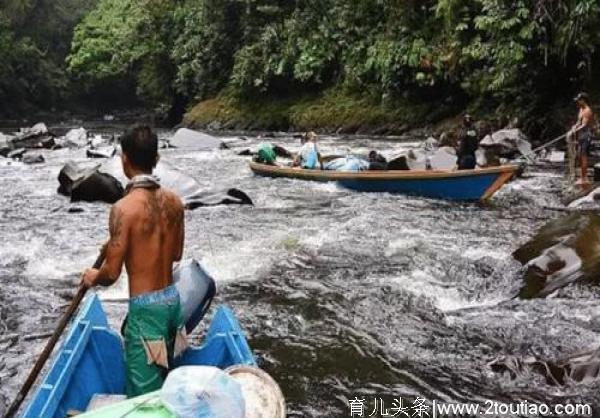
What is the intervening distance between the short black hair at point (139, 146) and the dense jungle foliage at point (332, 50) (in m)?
14.0

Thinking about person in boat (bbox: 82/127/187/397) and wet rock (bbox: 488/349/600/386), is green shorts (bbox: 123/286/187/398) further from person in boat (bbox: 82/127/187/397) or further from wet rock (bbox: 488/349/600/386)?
wet rock (bbox: 488/349/600/386)

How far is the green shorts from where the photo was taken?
11.5 ft

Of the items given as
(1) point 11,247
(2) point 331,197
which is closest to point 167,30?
(2) point 331,197

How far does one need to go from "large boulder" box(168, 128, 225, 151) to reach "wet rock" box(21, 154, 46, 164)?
Result: 4.29 m

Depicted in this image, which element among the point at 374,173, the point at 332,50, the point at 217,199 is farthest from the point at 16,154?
the point at 332,50

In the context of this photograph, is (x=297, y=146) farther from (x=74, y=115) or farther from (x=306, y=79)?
(x=74, y=115)

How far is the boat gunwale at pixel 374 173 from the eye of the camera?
11.4 metres

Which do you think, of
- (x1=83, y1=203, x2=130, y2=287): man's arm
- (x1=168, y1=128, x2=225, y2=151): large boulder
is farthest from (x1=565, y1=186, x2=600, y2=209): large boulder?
(x1=168, y1=128, x2=225, y2=151): large boulder

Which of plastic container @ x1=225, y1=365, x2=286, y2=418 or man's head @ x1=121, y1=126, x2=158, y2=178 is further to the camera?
man's head @ x1=121, y1=126, x2=158, y2=178

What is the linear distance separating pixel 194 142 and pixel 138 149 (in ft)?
60.1

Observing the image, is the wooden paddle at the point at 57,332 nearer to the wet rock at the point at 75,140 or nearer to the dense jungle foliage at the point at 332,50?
the dense jungle foliage at the point at 332,50

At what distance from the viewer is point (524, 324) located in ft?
19.6

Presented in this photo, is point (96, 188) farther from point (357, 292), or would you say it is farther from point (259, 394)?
point (259, 394)

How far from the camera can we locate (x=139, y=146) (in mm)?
3381
